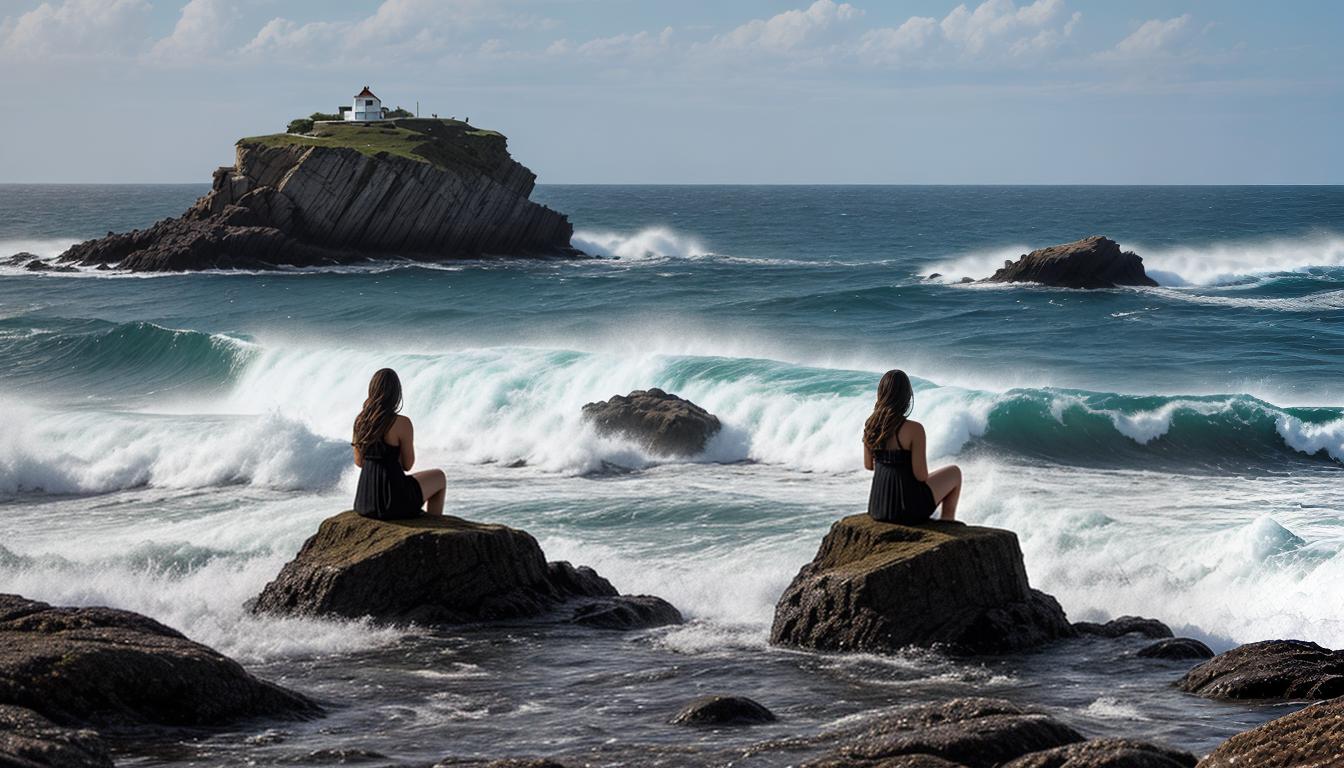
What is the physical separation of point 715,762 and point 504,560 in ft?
14.8

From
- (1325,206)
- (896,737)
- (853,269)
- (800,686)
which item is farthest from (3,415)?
(1325,206)

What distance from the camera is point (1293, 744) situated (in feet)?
19.3

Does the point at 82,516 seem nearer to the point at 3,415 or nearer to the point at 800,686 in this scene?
the point at 3,415

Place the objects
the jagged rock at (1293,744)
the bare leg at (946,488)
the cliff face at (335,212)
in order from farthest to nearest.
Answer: the cliff face at (335,212) < the bare leg at (946,488) < the jagged rock at (1293,744)

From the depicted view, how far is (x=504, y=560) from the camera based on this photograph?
11750 millimetres

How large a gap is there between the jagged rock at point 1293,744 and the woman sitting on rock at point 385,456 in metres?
7.00

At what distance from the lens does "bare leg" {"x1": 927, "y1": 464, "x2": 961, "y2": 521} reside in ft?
36.3

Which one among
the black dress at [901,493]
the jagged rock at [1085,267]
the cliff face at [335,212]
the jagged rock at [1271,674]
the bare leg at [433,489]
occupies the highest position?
the cliff face at [335,212]

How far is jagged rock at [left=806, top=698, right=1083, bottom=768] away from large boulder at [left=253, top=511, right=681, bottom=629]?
445cm

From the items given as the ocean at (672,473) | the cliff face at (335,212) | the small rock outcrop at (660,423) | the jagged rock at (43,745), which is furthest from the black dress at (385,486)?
the cliff face at (335,212)

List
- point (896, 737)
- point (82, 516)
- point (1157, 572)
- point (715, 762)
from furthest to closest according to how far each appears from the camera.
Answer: point (82, 516), point (1157, 572), point (715, 762), point (896, 737)

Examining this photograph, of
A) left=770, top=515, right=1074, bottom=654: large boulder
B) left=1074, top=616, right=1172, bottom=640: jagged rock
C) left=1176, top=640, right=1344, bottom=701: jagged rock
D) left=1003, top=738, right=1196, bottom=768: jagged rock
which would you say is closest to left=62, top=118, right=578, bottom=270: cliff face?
left=770, top=515, right=1074, bottom=654: large boulder

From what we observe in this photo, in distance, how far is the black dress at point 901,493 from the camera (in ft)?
35.9

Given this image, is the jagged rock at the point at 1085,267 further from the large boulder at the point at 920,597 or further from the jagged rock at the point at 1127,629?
the large boulder at the point at 920,597
